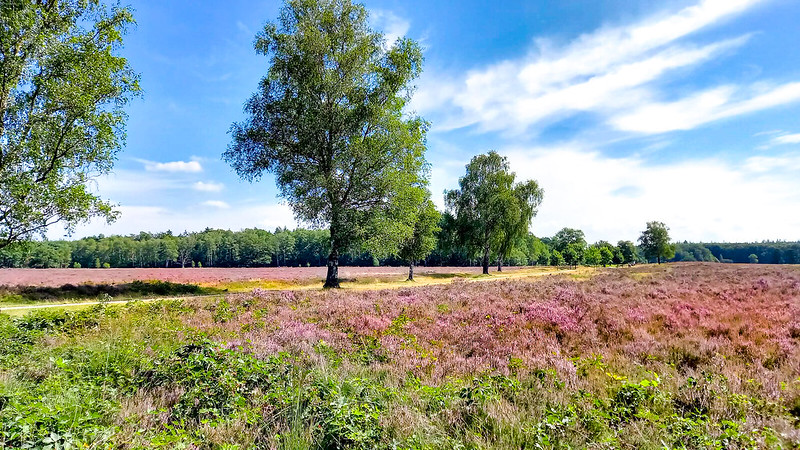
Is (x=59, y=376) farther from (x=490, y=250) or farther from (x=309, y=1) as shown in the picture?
(x=490, y=250)

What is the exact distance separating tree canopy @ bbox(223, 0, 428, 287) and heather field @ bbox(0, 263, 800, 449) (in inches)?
525

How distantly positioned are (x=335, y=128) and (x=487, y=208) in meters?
33.4

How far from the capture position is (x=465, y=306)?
13.9m

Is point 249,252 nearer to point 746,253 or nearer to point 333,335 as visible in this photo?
point 333,335

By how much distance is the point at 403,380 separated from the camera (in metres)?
6.35

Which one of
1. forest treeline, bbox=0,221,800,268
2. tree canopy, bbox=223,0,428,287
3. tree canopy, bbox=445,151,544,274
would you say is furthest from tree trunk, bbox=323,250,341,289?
forest treeline, bbox=0,221,800,268

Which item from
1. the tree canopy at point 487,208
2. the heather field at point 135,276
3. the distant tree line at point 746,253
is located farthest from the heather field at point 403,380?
the distant tree line at point 746,253

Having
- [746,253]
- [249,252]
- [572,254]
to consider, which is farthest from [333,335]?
[746,253]

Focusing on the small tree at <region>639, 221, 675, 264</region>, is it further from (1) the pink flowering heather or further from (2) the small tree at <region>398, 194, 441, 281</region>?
(1) the pink flowering heather

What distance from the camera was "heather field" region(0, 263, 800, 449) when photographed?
416cm

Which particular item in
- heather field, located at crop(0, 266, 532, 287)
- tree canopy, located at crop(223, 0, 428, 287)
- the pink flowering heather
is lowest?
heather field, located at crop(0, 266, 532, 287)

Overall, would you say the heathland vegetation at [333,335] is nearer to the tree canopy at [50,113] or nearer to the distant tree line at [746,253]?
the tree canopy at [50,113]

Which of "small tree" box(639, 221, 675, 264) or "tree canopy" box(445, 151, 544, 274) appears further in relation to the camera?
"small tree" box(639, 221, 675, 264)

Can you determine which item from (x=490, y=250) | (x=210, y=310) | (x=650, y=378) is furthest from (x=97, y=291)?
(x=490, y=250)
